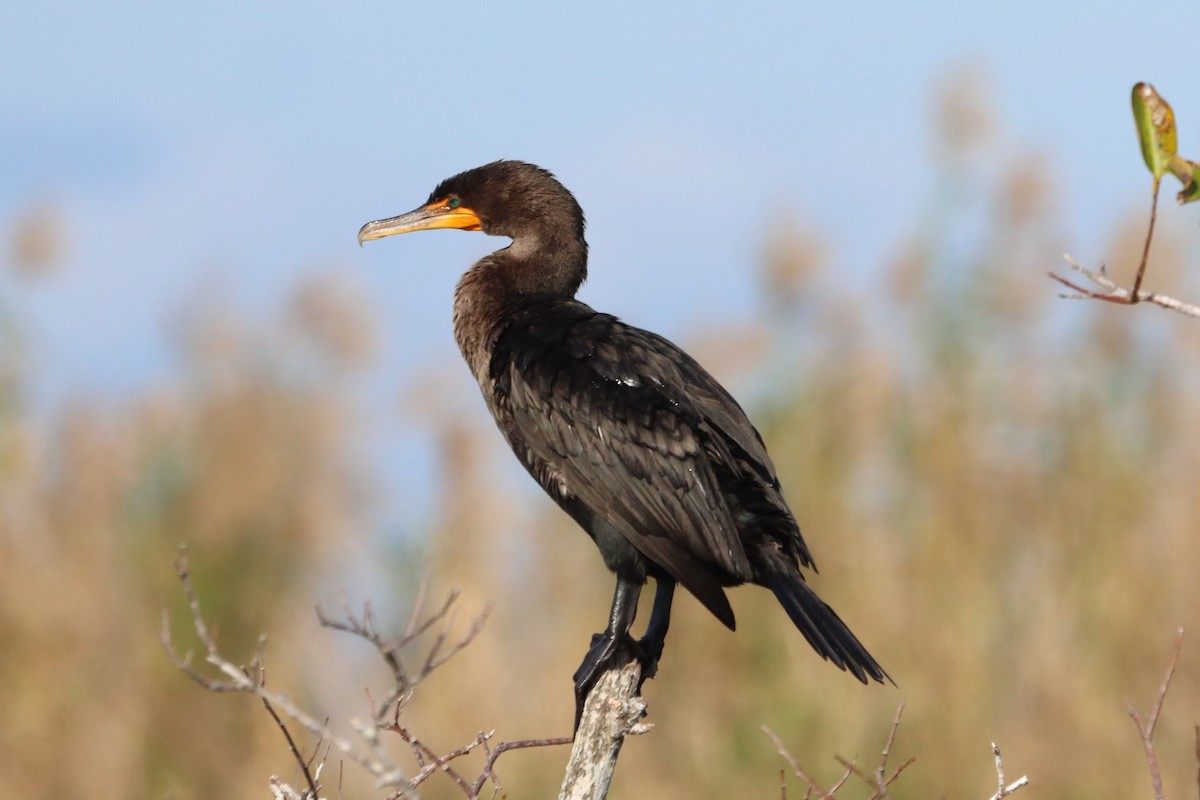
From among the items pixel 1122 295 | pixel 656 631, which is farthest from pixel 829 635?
pixel 1122 295

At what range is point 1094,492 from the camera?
620cm

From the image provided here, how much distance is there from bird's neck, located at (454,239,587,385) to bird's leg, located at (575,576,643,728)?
705 millimetres

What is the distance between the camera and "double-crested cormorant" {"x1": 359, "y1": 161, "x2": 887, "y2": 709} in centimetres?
329

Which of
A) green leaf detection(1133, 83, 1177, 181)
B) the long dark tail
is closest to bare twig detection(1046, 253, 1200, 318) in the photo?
green leaf detection(1133, 83, 1177, 181)

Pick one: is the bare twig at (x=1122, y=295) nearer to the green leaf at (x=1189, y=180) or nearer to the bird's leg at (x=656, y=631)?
the green leaf at (x=1189, y=180)

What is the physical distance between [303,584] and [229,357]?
104cm

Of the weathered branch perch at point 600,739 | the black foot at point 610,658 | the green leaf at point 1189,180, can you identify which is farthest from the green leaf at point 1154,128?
the black foot at point 610,658

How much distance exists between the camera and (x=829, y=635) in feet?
10.3

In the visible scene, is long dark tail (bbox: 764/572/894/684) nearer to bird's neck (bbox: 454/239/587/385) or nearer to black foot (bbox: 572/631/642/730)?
black foot (bbox: 572/631/642/730)

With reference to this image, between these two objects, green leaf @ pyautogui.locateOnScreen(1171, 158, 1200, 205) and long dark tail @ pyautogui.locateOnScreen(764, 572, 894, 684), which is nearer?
green leaf @ pyautogui.locateOnScreen(1171, 158, 1200, 205)

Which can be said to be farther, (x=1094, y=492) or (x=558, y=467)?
(x=1094, y=492)

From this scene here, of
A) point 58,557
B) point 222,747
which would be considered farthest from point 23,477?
point 222,747

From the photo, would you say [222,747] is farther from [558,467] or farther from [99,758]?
[558,467]

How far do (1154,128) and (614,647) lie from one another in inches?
67.7
